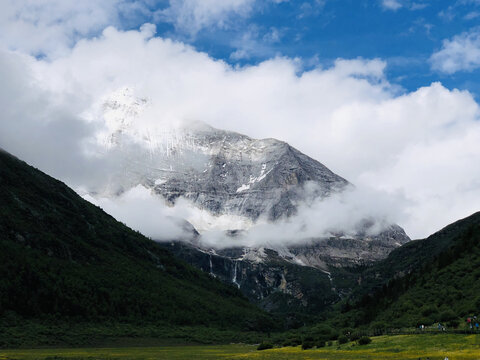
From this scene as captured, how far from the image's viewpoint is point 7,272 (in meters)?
192

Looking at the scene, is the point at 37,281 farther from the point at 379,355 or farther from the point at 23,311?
the point at 379,355

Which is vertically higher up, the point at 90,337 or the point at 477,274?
the point at 477,274

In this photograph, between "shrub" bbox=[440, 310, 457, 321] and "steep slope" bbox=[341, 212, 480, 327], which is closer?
"shrub" bbox=[440, 310, 457, 321]

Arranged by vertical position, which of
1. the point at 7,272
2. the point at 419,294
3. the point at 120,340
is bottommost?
the point at 120,340

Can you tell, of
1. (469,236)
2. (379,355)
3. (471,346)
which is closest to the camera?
(471,346)

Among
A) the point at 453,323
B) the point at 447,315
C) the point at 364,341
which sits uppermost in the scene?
the point at 447,315

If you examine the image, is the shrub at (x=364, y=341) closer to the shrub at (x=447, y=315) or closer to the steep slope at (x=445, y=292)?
the steep slope at (x=445, y=292)

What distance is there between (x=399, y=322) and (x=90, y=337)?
103m

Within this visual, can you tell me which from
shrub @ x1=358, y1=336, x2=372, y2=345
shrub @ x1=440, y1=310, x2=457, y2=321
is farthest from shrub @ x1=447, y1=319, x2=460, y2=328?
shrub @ x1=358, y1=336, x2=372, y2=345

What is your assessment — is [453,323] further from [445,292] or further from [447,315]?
[445,292]

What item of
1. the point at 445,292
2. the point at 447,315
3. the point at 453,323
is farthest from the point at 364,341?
the point at 445,292

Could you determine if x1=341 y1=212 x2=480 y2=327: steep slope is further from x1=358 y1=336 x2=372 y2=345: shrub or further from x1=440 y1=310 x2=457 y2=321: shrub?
x1=358 y1=336 x2=372 y2=345: shrub

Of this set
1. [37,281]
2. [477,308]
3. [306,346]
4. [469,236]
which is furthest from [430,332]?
[37,281]

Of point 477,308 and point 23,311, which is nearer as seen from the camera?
point 477,308
